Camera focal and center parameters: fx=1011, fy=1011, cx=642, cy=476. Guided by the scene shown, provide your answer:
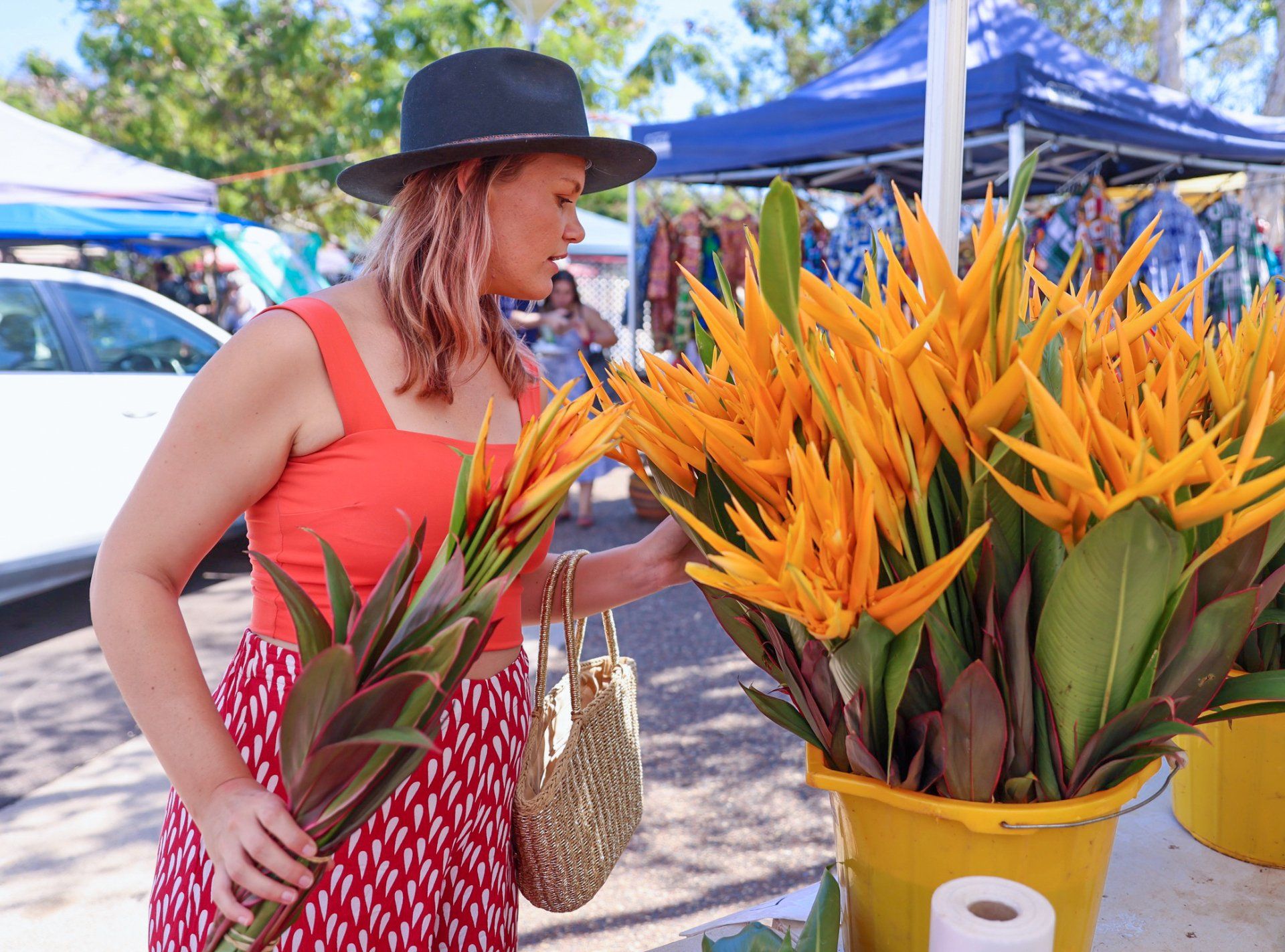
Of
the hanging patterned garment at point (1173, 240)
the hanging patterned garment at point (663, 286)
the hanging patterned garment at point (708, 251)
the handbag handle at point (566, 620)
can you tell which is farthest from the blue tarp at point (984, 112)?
the handbag handle at point (566, 620)

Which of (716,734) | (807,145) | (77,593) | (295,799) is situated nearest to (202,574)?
(77,593)

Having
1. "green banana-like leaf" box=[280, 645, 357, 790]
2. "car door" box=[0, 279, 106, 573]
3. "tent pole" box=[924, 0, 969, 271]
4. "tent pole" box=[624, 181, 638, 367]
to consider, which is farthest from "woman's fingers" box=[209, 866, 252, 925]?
"tent pole" box=[624, 181, 638, 367]

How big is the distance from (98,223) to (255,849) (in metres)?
9.04

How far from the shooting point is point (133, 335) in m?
5.28

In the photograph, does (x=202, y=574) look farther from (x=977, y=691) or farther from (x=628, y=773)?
(x=977, y=691)

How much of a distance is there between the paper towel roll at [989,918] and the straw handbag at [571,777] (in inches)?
25.2

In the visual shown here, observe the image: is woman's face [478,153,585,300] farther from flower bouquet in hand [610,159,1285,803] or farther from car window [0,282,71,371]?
car window [0,282,71,371]

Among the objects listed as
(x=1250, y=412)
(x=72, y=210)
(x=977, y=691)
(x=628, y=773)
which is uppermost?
(x=72, y=210)

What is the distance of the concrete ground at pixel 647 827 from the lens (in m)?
1.14

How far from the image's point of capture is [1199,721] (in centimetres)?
80

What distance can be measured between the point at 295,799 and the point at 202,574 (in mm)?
5501

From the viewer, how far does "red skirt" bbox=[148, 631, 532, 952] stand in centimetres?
108

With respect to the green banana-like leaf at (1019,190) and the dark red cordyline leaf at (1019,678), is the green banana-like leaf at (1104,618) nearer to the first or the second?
the dark red cordyline leaf at (1019,678)

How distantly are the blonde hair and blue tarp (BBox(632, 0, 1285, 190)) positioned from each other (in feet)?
12.7
